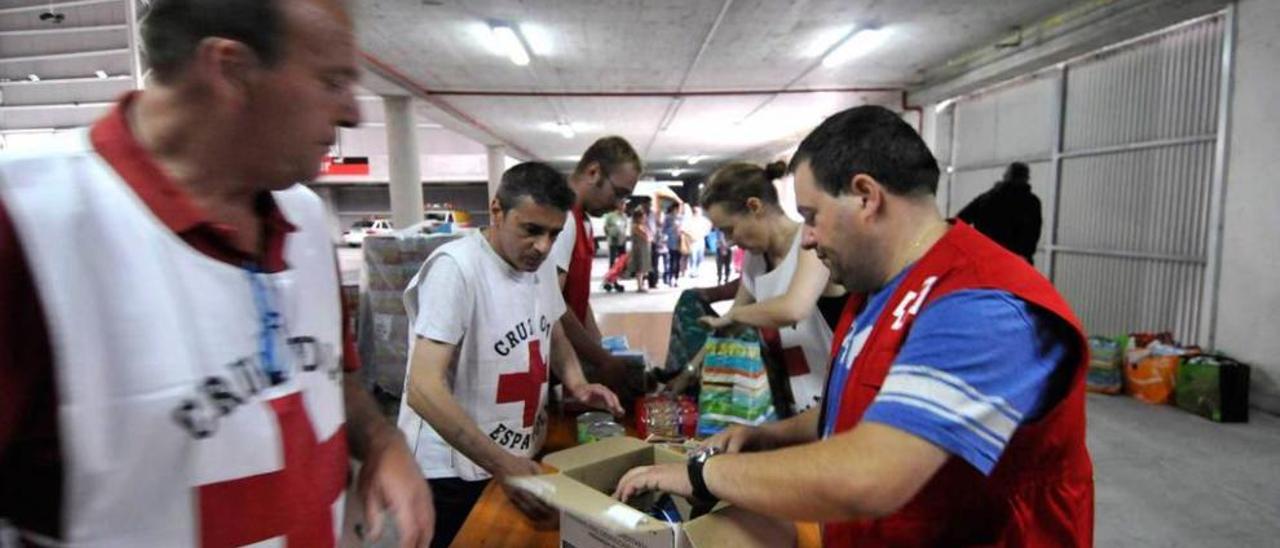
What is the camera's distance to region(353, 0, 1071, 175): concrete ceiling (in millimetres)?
4645

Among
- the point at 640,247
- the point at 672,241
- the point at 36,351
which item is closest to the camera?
the point at 36,351

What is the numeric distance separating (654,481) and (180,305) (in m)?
0.75

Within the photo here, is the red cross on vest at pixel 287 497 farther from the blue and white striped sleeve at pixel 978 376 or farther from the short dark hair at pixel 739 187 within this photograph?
the short dark hair at pixel 739 187

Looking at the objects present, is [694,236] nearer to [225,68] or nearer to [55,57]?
[55,57]

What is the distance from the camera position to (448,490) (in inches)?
61.4

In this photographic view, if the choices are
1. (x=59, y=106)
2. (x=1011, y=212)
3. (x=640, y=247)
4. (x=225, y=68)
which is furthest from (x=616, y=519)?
(x=640, y=247)

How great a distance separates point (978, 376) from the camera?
2.47ft

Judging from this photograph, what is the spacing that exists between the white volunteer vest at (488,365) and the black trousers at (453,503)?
0.07ft

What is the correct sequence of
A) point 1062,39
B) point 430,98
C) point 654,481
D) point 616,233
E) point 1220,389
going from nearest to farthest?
point 654,481 → point 1220,389 → point 1062,39 → point 430,98 → point 616,233

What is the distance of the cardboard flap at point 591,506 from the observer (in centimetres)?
91

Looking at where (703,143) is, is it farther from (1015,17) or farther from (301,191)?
(301,191)

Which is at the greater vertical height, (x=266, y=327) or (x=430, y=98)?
(x=430, y=98)

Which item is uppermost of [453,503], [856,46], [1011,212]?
[856,46]

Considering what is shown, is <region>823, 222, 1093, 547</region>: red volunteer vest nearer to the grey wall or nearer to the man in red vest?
the man in red vest
